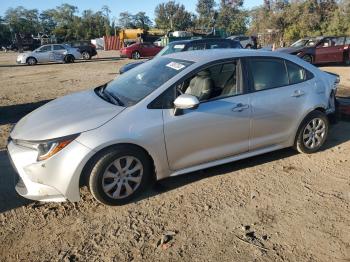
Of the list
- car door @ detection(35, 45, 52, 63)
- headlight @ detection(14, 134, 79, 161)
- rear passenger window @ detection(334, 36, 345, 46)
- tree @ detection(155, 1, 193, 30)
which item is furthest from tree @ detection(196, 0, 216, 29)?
headlight @ detection(14, 134, 79, 161)

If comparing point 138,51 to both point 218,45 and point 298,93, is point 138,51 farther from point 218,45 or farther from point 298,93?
point 298,93

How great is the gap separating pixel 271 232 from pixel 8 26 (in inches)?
4176

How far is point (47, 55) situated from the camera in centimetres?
2475

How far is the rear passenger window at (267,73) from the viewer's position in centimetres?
465

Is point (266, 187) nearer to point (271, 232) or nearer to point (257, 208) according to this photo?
point (257, 208)

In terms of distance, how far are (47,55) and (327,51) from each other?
17.7 metres

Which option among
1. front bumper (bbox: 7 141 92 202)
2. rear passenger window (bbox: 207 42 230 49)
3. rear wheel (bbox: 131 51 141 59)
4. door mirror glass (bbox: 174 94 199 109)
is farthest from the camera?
rear wheel (bbox: 131 51 141 59)

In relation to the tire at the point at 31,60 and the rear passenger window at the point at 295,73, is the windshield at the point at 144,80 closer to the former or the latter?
the rear passenger window at the point at 295,73

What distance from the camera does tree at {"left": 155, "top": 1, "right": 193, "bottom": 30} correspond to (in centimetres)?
9556

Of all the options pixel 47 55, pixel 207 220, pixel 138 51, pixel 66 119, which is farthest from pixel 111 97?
pixel 138 51

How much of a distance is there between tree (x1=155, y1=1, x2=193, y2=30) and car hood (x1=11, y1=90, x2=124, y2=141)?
9331cm

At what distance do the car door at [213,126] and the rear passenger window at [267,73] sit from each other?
23cm

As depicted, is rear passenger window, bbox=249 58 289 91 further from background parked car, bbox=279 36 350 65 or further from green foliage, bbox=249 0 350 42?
green foliage, bbox=249 0 350 42

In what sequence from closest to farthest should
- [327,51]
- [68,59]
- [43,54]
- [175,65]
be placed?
[175,65] < [327,51] < [43,54] < [68,59]
